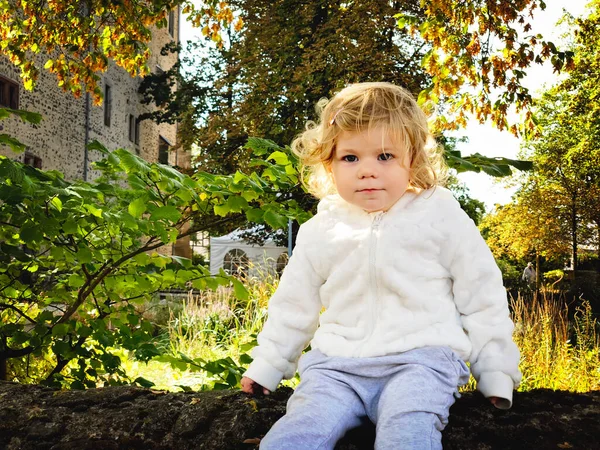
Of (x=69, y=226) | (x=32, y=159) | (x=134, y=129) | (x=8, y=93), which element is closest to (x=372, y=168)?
(x=69, y=226)

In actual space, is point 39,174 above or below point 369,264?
above

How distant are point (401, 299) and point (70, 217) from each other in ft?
4.88

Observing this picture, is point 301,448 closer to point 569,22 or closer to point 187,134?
point 187,134

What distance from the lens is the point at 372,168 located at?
74.7 inches

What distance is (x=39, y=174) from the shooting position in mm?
2883

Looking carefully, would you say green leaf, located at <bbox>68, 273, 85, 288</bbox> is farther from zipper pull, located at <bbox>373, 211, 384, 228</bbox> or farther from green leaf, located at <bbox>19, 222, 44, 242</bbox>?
zipper pull, located at <bbox>373, 211, 384, 228</bbox>

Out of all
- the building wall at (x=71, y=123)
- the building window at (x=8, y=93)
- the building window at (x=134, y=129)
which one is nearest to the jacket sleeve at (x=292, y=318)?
the building wall at (x=71, y=123)

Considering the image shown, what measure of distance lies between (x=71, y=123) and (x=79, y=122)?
56 centimetres

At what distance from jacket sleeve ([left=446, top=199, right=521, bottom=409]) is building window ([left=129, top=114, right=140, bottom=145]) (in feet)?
76.5

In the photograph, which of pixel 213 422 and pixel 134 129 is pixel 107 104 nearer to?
pixel 134 129

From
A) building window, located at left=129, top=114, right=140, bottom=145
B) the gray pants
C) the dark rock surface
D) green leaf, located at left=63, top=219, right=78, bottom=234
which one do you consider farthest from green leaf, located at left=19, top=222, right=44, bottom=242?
building window, located at left=129, top=114, right=140, bottom=145

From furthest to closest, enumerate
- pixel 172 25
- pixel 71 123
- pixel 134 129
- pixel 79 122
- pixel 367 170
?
pixel 172 25 < pixel 134 129 < pixel 79 122 < pixel 71 123 < pixel 367 170

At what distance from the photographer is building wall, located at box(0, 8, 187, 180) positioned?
15.7m

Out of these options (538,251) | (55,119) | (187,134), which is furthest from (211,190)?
(538,251)
